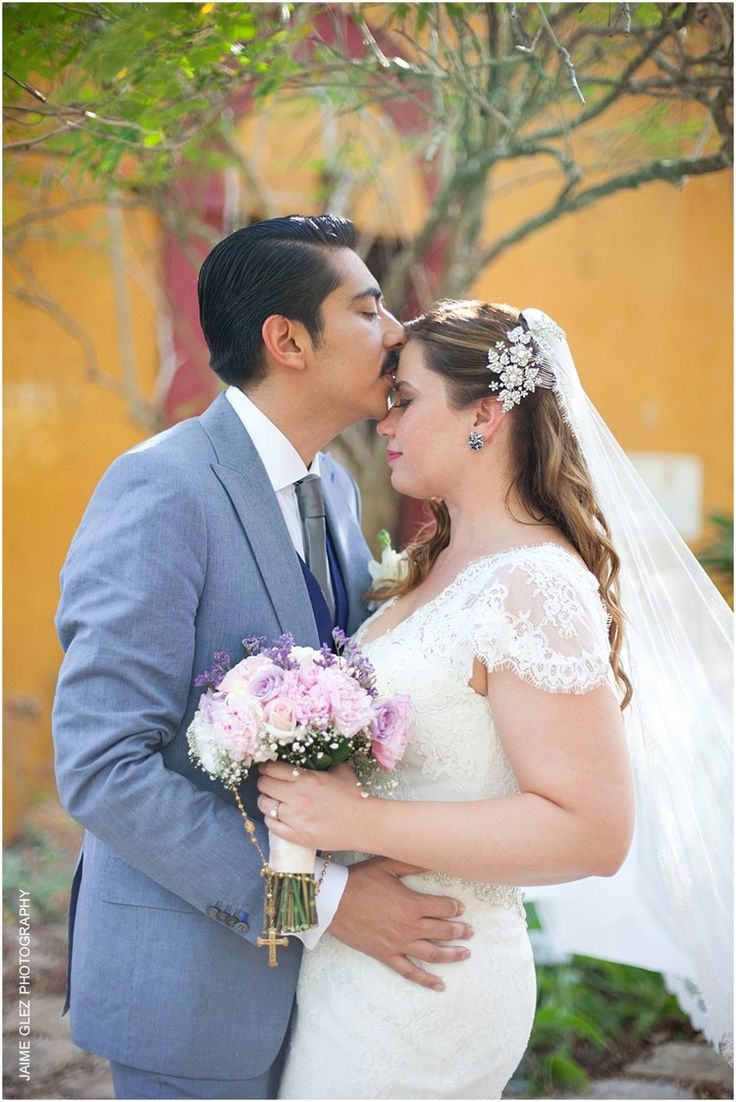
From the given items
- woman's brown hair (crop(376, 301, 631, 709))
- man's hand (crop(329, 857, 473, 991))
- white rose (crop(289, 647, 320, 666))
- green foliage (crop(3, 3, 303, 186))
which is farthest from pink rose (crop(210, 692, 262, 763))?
green foliage (crop(3, 3, 303, 186))

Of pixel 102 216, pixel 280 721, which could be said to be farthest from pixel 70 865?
pixel 280 721

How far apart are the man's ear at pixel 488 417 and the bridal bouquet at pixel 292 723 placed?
0.67 meters

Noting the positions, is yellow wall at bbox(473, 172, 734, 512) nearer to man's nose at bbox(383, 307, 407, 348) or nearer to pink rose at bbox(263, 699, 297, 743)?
man's nose at bbox(383, 307, 407, 348)

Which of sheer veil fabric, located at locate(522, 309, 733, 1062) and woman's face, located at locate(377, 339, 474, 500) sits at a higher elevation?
woman's face, located at locate(377, 339, 474, 500)

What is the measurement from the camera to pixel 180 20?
2.66m

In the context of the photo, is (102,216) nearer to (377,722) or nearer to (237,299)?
(237,299)

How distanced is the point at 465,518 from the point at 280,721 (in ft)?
2.76

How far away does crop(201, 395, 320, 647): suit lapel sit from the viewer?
2436 mm

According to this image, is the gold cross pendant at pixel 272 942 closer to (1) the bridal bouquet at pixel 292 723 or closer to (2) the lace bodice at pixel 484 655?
(1) the bridal bouquet at pixel 292 723

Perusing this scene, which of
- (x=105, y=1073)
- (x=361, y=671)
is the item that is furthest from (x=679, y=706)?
(x=105, y=1073)

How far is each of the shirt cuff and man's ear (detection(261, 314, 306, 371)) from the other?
1181mm

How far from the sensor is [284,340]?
2703mm

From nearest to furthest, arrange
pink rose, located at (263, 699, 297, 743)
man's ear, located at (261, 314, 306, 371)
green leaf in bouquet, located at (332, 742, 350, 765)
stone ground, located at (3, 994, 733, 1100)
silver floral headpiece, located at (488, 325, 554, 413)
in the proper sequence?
pink rose, located at (263, 699, 297, 743) < green leaf in bouquet, located at (332, 742, 350, 765) < silver floral headpiece, located at (488, 325, 554, 413) < man's ear, located at (261, 314, 306, 371) < stone ground, located at (3, 994, 733, 1100)

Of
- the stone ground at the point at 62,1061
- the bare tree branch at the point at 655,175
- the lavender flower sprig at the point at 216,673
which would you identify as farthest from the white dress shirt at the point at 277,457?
the stone ground at the point at 62,1061
